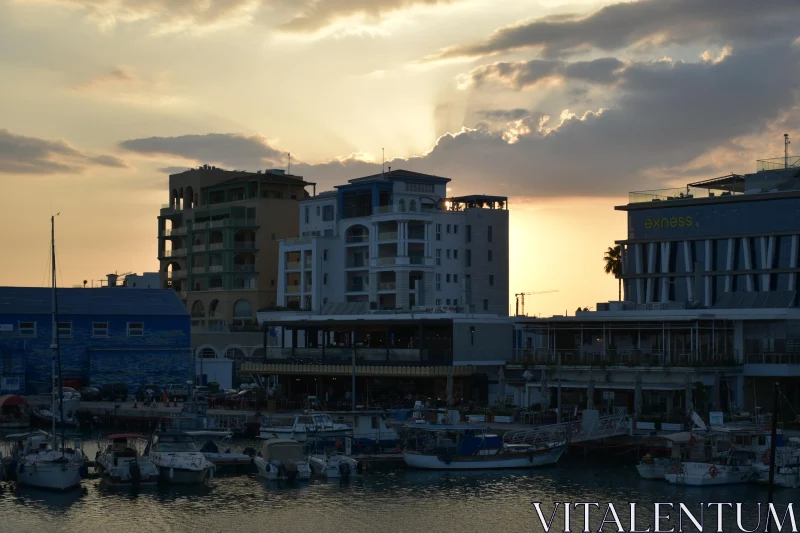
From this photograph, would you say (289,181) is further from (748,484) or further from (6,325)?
(748,484)

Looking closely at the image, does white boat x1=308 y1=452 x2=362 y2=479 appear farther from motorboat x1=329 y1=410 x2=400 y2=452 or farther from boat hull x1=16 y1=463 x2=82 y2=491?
boat hull x1=16 y1=463 x2=82 y2=491

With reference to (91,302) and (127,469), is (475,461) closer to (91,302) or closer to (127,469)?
(127,469)

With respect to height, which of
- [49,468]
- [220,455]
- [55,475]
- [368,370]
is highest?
[368,370]

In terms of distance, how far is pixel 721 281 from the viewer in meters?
103

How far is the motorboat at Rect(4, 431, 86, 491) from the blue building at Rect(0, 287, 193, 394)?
141ft

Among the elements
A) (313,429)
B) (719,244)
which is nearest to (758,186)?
(719,244)

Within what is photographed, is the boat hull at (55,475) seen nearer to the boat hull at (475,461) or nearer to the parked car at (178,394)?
the boat hull at (475,461)

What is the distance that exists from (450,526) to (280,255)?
87616mm

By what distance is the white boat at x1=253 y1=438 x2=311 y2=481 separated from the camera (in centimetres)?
6675

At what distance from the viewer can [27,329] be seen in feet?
359

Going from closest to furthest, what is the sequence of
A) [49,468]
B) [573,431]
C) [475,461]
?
[49,468], [475,461], [573,431]

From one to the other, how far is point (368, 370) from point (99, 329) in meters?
29.6

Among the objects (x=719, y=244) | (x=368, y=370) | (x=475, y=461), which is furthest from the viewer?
(x=719, y=244)

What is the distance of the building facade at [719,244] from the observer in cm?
9862
